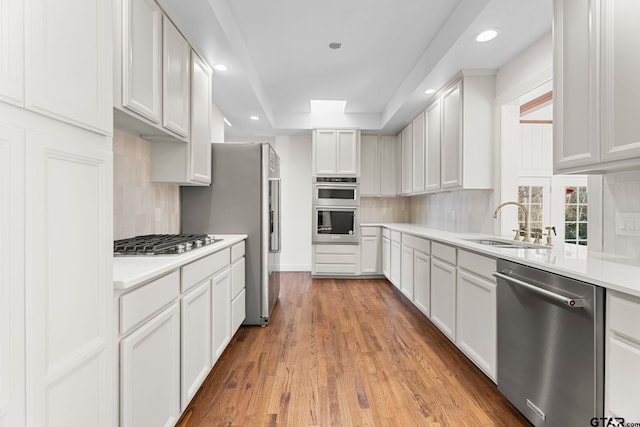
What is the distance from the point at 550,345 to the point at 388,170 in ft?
14.1

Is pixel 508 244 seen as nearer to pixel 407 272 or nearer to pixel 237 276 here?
pixel 407 272

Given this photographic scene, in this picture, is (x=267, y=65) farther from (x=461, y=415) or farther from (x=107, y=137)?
(x=461, y=415)

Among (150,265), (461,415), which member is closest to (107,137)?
(150,265)

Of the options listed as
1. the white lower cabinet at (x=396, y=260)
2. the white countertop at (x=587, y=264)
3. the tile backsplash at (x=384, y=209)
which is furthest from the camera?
the tile backsplash at (x=384, y=209)

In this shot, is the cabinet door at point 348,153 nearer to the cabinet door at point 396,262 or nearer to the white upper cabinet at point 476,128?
the cabinet door at point 396,262

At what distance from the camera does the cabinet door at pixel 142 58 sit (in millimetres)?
1616

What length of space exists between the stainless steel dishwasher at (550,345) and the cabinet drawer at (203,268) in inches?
67.6

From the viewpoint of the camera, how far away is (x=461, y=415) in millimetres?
1801

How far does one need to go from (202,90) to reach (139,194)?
3.33 ft

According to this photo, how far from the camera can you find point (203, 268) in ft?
6.44

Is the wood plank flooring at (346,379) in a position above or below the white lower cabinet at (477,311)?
below

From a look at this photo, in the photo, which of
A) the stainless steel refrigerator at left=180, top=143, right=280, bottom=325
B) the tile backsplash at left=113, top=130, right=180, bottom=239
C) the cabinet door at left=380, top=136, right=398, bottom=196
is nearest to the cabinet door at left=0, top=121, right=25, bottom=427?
the tile backsplash at left=113, top=130, right=180, bottom=239

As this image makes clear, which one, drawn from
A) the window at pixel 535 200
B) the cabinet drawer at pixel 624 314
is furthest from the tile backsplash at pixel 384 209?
the cabinet drawer at pixel 624 314

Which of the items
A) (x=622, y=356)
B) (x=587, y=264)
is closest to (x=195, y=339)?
(x=622, y=356)
